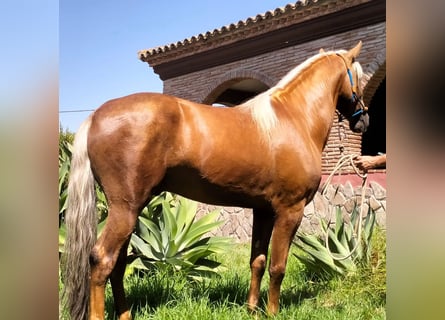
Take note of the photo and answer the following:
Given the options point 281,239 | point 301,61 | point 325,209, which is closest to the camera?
point 281,239

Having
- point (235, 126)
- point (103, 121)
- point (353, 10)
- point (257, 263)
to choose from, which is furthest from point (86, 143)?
point (353, 10)

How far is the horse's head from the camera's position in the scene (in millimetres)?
2285

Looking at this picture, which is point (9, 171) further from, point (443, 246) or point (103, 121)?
point (443, 246)

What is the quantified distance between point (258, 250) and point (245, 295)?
1.30 feet

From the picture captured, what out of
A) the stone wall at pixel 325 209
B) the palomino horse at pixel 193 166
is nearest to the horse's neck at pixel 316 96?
the palomino horse at pixel 193 166

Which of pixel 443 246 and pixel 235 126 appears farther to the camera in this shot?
pixel 235 126

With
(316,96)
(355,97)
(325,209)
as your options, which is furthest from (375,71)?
(325,209)

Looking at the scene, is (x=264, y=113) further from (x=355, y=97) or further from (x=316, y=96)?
(x=355, y=97)

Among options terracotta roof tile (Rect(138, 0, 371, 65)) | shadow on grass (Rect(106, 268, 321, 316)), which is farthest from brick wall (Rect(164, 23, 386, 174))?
shadow on grass (Rect(106, 268, 321, 316))

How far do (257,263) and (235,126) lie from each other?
2.33 ft

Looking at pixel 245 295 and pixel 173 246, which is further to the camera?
pixel 173 246

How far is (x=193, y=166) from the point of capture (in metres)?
1.86

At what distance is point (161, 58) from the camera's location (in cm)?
411

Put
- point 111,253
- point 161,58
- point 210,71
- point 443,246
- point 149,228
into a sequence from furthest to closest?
point 210,71
point 161,58
point 149,228
point 111,253
point 443,246
